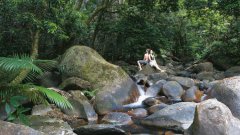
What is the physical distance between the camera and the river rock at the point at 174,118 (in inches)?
346

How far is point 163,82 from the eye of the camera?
13281 millimetres

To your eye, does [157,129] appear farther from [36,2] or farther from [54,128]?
[36,2]

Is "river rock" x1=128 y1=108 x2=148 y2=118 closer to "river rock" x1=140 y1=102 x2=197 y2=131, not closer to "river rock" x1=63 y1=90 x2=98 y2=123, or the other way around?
"river rock" x1=140 y1=102 x2=197 y2=131

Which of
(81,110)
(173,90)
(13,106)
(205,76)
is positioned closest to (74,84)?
(81,110)

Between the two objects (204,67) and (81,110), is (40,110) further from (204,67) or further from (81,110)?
(204,67)

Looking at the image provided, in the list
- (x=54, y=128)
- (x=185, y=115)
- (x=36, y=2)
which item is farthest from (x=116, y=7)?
(x=54, y=128)

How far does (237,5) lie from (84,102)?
9.08m

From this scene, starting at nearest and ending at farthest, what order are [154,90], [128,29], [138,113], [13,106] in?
[13,106] < [138,113] < [154,90] < [128,29]

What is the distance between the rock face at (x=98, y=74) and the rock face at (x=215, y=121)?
502cm

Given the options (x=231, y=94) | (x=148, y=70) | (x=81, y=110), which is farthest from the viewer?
(x=148, y=70)

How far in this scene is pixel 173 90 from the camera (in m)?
12.6

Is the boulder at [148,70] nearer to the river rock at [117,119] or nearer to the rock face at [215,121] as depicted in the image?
the river rock at [117,119]

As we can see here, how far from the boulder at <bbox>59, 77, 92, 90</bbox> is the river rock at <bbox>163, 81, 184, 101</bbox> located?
9.23ft

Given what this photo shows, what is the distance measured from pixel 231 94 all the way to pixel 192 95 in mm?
4560
